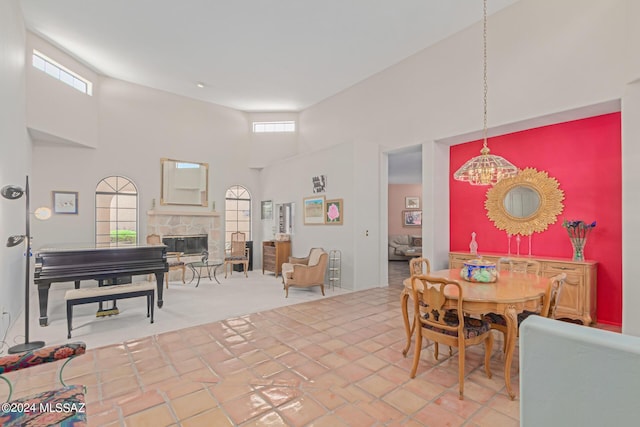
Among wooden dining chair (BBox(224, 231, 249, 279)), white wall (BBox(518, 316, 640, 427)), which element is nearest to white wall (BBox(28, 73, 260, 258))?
wooden dining chair (BBox(224, 231, 249, 279))

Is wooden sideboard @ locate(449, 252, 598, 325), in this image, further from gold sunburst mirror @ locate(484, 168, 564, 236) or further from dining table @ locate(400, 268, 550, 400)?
dining table @ locate(400, 268, 550, 400)

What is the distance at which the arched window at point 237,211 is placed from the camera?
848 cm

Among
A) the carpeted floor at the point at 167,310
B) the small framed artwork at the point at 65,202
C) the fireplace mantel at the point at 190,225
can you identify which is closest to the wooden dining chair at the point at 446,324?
the carpeted floor at the point at 167,310

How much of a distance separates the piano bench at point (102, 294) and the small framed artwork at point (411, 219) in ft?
30.0

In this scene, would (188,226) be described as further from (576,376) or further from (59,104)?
(576,376)

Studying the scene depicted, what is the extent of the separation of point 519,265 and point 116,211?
25.2 ft

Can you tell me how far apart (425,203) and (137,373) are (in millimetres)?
4806

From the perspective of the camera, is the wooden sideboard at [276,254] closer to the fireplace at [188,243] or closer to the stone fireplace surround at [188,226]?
the stone fireplace surround at [188,226]

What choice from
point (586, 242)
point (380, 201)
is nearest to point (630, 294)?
point (586, 242)

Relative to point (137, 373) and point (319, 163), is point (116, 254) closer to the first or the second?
point (137, 373)

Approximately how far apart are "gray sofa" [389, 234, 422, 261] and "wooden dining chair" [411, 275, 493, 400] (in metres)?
7.61

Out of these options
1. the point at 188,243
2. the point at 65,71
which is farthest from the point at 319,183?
the point at 65,71

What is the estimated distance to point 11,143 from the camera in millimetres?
3771

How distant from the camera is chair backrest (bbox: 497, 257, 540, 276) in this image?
3.68m
